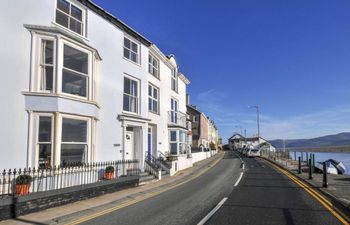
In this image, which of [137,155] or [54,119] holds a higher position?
[54,119]

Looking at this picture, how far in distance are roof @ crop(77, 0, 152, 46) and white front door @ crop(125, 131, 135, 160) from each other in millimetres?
6684

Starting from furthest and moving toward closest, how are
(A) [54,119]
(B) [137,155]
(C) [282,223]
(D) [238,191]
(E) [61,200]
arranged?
(B) [137,155], (D) [238,191], (A) [54,119], (E) [61,200], (C) [282,223]

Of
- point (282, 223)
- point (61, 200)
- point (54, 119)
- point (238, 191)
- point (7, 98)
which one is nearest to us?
point (282, 223)

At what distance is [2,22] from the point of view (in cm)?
1336

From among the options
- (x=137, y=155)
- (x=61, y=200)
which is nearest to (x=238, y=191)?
(x=61, y=200)

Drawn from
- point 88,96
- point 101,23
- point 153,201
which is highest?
point 101,23

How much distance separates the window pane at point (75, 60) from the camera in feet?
52.5

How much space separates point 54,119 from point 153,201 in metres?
5.39

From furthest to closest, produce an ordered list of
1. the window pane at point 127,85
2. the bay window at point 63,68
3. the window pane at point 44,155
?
1. the window pane at point 127,85
2. the bay window at point 63,68
3. the window pane at point 44,155

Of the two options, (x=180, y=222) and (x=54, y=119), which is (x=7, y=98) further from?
(x=180, y=222)

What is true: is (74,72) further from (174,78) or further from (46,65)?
(174,78)

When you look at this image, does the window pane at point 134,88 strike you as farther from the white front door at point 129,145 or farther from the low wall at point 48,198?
the low wall at point 48,198

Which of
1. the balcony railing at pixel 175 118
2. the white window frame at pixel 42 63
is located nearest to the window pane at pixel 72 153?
the white window frame at pixel 42 63

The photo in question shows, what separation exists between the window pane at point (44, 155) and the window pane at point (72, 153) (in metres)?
0.87
